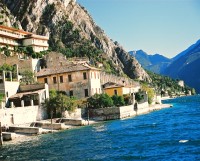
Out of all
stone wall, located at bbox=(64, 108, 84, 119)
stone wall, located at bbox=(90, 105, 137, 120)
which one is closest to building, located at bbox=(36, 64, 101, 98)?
stone wall, located at bbox=(90, 105, 137, 120)

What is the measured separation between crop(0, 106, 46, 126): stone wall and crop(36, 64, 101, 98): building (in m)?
13.6

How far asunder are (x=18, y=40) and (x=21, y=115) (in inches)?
2059

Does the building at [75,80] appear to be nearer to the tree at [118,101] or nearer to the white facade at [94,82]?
the white facade at [94,82]

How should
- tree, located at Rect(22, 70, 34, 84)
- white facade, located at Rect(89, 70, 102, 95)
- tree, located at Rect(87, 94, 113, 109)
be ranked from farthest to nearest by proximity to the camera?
tree, located at Rect(22, 70, 34, 84)
white facade, located at Rect(89, 70, 102, 95)
tree, located at Rect(87, 94, 113, 109)

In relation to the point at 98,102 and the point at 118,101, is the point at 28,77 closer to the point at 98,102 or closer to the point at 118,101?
the point at 98,102

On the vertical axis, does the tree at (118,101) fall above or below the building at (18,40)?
below

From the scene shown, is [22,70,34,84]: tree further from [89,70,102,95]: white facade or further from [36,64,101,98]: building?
[89,70,102,95]: white facade

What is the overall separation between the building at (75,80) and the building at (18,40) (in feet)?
92.6

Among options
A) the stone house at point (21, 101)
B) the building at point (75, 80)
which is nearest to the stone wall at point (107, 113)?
the building at point (75, 80)

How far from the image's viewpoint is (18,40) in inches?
4114

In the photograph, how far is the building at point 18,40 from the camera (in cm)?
9934

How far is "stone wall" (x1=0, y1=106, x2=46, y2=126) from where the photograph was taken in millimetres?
52753

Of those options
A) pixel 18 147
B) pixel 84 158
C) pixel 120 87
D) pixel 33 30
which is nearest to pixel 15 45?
pixel 120 87

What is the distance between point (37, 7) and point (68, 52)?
32743mm
